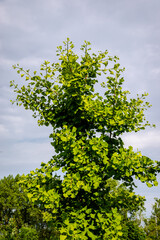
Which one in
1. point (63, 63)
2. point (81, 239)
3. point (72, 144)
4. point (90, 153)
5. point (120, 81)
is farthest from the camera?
point (63, 63)

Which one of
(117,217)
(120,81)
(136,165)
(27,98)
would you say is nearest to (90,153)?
(136,165)

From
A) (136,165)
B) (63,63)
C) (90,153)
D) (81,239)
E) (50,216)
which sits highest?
(63,63)

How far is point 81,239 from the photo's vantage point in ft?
16.2

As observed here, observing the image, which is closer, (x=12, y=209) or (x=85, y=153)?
(x=85, y=153)

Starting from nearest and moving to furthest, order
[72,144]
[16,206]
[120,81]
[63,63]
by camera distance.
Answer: [72,144] → [120,81] → [63,63] → [16,206]

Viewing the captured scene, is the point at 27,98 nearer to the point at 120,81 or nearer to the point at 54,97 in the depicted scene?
the point at 54,97

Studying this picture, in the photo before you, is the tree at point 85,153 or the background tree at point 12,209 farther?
the background tree at point 12,209

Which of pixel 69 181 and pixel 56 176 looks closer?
pixel 69 181

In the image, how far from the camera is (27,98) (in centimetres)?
747

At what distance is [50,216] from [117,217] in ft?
7.07

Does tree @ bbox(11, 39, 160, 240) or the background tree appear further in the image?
the background tree

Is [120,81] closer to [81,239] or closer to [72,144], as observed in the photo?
[72,144]

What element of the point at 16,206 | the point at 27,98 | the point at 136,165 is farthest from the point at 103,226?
the point at 16,206

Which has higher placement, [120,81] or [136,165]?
[120,81]
